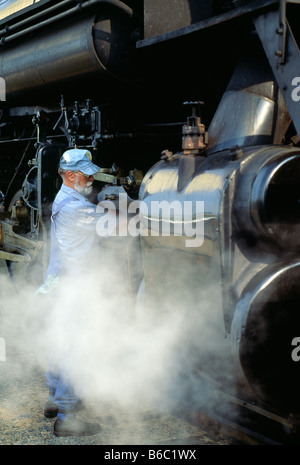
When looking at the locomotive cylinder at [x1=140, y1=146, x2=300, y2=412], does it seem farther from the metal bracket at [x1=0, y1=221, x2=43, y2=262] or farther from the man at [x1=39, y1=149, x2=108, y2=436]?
the metal bracket at [x1=0, y1=221, x2=43, y2=262]

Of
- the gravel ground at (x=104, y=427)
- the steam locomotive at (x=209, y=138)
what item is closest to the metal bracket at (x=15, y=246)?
the steam locomotive at (x=209, y=138)

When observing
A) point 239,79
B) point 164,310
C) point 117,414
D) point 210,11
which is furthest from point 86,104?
point 117,414

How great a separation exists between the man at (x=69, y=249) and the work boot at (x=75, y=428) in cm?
7

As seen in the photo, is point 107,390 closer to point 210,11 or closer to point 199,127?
point 199,127

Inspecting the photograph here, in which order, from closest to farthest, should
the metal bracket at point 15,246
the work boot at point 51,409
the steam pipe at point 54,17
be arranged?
the work boot at point 51,409 < the steam pipe at point 54,17 < the metal bracket at point 15,246

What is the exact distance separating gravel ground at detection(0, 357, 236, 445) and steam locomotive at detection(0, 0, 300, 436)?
22.1 inches

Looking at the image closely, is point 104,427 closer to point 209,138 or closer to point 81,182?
point 81,182

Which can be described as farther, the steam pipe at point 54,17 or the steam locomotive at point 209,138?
the steam pipe at point 54,17

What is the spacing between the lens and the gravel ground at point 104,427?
271 centimetres

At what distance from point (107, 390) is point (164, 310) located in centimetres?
75

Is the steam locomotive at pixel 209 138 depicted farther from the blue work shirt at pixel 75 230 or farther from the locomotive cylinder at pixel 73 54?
the blue work shirt at pixel 75 230

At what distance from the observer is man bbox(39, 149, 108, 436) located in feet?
9.81

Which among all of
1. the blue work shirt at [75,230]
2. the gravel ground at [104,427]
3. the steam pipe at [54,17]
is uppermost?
the steam pipe at [54,17]

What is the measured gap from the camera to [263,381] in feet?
7.72
